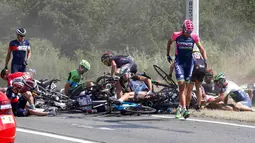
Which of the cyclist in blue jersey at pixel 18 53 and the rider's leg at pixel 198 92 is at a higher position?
the cyclist in blue jersey at pixel 18 53

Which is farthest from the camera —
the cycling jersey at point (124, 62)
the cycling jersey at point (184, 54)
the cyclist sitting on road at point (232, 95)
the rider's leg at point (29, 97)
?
the cycling jersey at point (124, 62)

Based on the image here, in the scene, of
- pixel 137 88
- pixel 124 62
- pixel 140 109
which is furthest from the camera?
pixel 124 62

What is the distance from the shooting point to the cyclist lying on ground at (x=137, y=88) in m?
14.4

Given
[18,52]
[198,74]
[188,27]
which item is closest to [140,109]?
[198,74]

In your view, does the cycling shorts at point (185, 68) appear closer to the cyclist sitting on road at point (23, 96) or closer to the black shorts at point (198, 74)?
the black shorts at point (198, 74)

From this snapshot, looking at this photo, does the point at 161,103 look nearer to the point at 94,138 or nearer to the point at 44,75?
the point at 94,138

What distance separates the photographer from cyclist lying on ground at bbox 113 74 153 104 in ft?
47.1

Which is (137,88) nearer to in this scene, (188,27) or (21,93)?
(188,27)

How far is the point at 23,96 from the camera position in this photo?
44.9 ft

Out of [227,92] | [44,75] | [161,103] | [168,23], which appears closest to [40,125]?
[161,103]

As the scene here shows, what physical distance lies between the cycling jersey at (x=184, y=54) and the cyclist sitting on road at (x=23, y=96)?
320 centimetres

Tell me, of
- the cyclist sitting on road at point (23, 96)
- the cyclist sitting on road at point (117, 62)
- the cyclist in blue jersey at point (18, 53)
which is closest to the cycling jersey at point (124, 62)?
the cyclist sitting on road at point (117, 62)

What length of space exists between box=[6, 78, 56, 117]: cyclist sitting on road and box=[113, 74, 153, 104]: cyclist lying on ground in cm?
190

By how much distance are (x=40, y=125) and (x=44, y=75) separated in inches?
634
